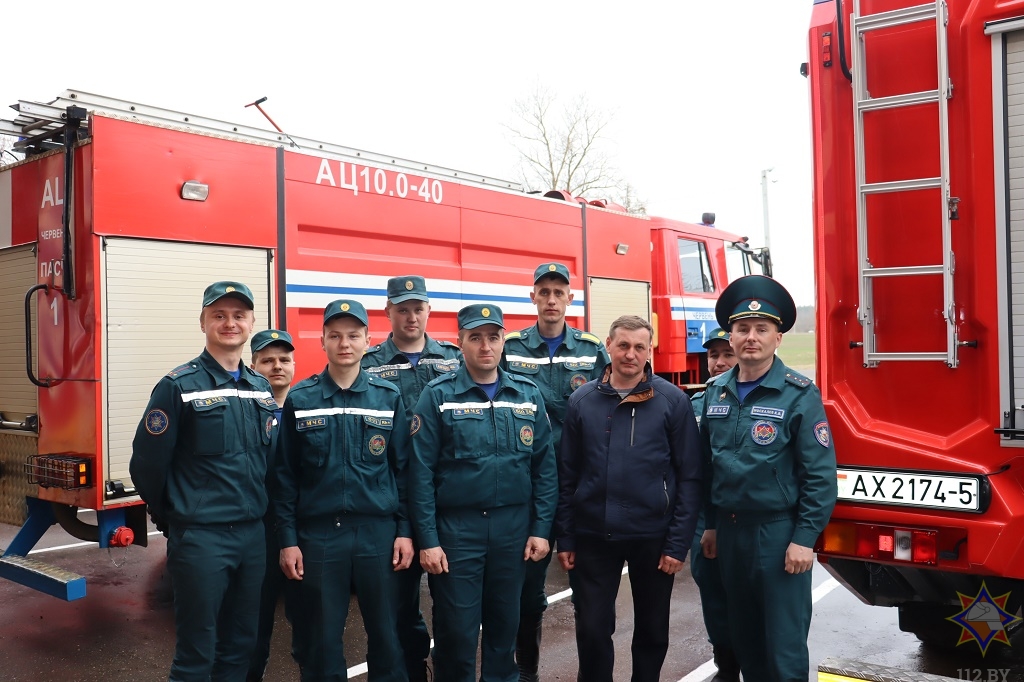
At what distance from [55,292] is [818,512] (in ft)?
13.9

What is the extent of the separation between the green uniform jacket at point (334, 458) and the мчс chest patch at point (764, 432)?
1.47 m

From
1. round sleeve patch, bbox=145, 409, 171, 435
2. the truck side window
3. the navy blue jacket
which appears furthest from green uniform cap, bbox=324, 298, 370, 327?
the truck side window

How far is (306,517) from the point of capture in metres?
3.44

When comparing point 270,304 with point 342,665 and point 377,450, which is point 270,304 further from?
point 342,665

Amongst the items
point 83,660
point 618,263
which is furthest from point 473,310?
point 618,263

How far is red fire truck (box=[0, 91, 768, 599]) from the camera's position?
179 inches

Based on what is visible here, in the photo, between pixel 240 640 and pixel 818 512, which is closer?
pixel 818 512

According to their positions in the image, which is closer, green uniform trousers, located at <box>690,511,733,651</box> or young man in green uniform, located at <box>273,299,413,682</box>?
young man in green uniform, located at <box>273,299,413,682</box>

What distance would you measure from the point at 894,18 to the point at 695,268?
6.59 meters

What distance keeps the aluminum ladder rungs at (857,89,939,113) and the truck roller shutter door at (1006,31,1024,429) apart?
26 centimetres

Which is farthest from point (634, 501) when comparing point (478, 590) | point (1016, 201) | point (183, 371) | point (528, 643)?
point (183, 371)

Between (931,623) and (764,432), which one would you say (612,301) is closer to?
(931,623)

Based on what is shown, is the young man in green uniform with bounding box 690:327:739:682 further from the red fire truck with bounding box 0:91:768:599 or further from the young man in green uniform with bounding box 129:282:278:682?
the red fire truck with bounding box 0:91:768:599

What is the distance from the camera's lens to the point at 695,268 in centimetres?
978
